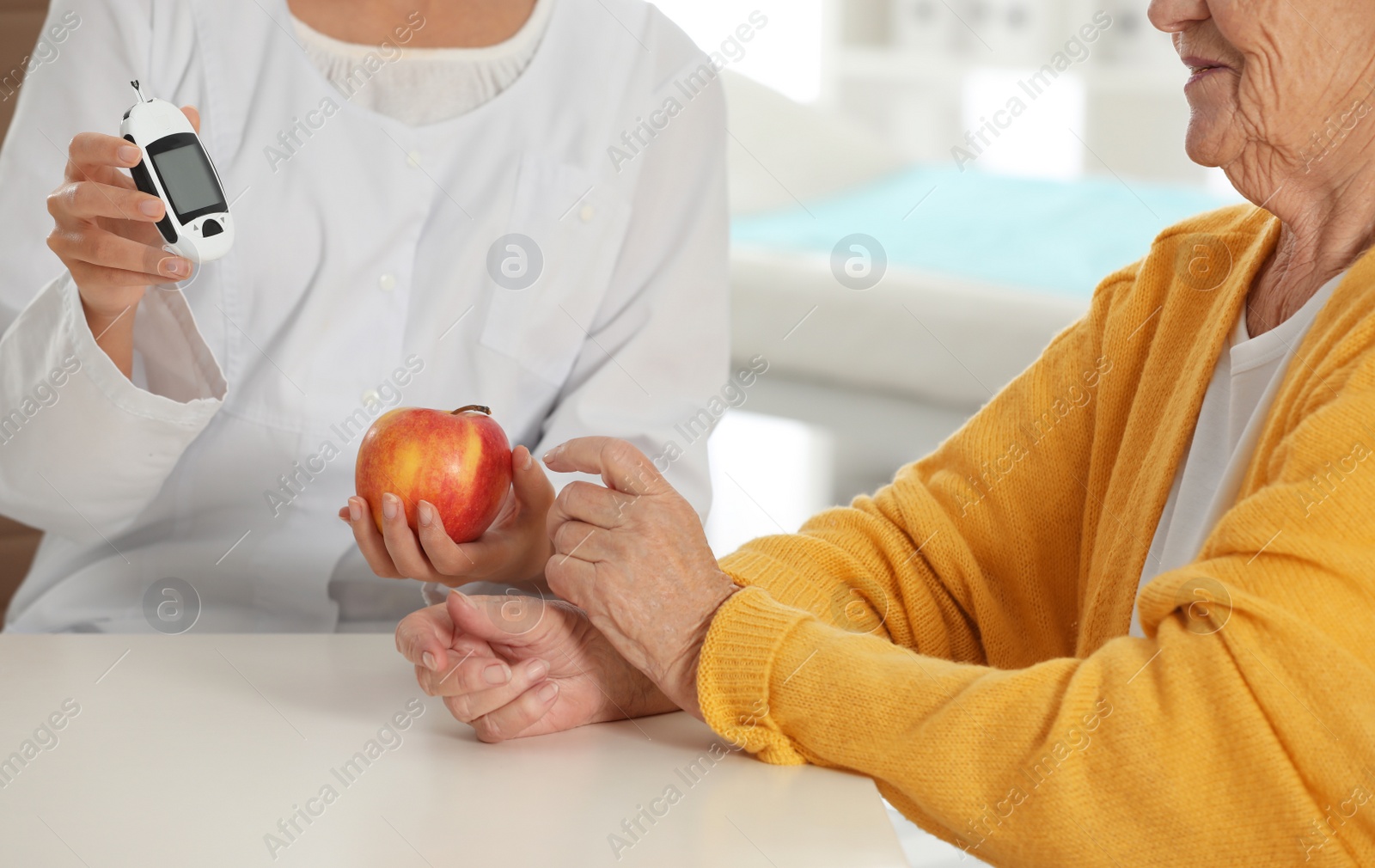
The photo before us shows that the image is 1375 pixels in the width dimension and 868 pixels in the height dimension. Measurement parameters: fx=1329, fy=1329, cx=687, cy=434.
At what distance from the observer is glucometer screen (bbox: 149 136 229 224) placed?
96 cm

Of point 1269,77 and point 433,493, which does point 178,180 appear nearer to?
point 433,493

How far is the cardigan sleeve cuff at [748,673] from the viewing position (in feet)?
2.80

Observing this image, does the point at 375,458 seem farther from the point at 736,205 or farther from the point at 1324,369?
the point at 736,205

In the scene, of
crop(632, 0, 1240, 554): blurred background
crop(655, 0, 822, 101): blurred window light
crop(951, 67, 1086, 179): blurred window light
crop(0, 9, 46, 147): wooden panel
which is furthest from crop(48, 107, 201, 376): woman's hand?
crop(951, 67, 1086, 179): blurred window light

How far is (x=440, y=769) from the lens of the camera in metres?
0.81

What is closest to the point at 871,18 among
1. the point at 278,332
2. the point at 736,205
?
the point at 736,205

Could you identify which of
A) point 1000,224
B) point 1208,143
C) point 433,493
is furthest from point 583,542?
point 1000,224

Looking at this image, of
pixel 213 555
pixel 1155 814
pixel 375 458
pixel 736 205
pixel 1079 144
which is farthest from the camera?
pixel 1079 144

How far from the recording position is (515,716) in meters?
0.86

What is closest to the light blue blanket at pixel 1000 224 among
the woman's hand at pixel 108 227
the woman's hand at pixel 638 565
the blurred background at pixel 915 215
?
the blurred background at pixel 915 215

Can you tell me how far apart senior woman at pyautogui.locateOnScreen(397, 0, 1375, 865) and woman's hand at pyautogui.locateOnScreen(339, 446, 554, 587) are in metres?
0.07

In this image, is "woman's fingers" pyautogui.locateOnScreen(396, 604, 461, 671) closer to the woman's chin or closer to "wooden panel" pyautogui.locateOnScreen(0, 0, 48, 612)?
the woman's chin

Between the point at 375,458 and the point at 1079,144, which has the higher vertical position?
the point at 1079,144

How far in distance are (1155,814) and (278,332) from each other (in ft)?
2.98
